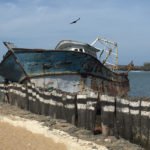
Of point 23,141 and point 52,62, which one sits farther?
point 52,62

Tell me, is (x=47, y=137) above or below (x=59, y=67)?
below

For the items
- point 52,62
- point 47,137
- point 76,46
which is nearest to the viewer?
point 47,137

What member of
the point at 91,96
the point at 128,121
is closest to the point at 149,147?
the point at 128,121

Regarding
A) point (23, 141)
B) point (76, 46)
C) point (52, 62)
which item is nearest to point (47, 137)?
point (23, 141)

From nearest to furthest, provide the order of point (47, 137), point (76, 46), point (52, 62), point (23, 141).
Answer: point (47, 137)
point (23, 141)
point (52, 62)
point (76, 46)

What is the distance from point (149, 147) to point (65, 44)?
15.5m

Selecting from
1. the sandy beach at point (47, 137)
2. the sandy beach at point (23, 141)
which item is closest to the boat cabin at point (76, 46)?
the sandy beach at point (47, 137)

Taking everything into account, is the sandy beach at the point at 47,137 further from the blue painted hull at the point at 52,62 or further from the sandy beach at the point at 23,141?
the blue painted hull at the point at 52,62

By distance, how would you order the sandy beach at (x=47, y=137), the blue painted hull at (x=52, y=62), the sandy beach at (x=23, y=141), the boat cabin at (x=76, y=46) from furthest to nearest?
the boat cabin at (x=76, y=46) → the blue painted hull at (x=52, y=62) → the sandy beach at (x=23, y=141) → the sandy beach at (x=47, y=137)

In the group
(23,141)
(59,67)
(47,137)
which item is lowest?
(23,141)

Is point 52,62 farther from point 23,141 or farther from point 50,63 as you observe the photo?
point 23,141

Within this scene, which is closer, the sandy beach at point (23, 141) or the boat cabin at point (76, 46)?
the sandy beach at point (23, 141)

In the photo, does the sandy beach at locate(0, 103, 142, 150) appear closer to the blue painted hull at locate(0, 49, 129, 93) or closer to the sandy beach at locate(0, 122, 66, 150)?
the sandy beach at locate(0, 122, 66, 150)

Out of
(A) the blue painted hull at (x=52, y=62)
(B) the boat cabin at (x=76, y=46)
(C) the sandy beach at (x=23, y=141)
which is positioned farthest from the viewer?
(B) the boat cabin at (x=76, y=46)
